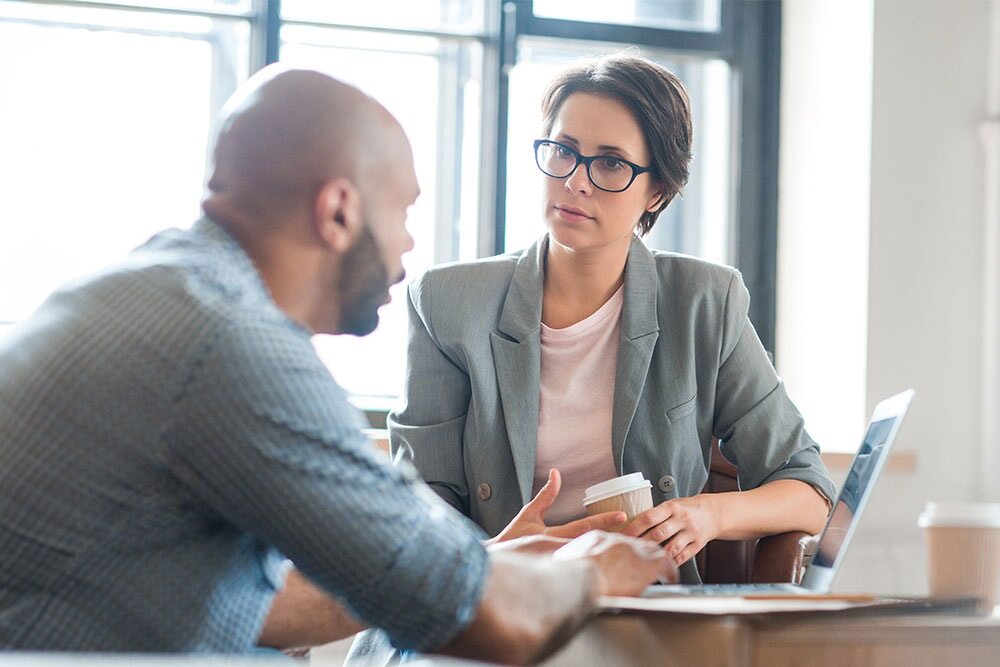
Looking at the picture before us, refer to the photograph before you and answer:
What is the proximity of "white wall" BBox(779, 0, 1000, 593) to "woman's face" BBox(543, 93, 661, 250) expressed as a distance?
1.31 meters

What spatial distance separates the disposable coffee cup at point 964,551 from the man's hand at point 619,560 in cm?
28

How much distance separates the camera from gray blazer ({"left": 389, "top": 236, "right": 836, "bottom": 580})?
191cm

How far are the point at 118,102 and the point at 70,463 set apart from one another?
2.34 meters

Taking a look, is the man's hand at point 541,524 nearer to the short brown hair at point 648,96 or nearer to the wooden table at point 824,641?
the wooden table at point 824,641

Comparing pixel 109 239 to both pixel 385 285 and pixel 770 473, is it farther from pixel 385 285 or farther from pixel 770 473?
pixel 385 285

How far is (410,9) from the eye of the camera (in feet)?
10.7

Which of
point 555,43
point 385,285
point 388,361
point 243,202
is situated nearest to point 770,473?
point 385,285

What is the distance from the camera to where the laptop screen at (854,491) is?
140cm

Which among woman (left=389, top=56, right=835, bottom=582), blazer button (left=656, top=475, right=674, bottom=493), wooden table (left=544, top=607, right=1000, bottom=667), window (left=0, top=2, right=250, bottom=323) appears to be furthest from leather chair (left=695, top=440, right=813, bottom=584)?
window (left=0, top=2, right=250, bottom=323)

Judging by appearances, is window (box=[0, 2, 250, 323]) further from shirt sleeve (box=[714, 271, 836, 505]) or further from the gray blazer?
shirt sleeve (box=[714, 271, 836, 505])

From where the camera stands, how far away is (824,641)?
1036mm

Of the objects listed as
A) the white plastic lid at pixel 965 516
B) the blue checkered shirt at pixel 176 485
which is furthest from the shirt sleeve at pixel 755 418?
the blue checkered shirt at pixel 176 485

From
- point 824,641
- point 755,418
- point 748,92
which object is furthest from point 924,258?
point 824,641

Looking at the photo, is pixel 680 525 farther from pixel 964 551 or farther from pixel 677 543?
pixel 964 551
